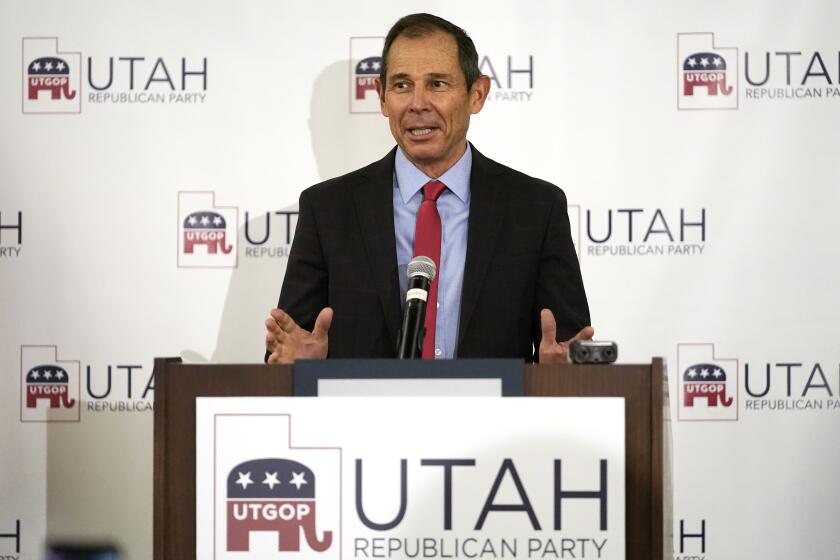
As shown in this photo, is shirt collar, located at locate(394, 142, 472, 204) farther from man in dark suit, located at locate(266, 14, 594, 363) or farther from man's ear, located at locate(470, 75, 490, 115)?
man's ear, located at locate(470, 75, 490, 115)

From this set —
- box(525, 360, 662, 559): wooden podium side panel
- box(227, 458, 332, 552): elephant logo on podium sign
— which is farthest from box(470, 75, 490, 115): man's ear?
box(227, 458, 332, 552): elephant logo on podium sign

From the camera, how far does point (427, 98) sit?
2975 mm

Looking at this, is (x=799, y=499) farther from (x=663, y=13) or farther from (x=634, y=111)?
(x=663, y=13)

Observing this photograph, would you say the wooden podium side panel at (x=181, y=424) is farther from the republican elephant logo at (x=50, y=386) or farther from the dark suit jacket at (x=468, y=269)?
the republican elephant logo at (x=50, y=386)

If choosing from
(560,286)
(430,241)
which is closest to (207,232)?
(430,241)

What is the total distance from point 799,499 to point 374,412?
2708 millimetres

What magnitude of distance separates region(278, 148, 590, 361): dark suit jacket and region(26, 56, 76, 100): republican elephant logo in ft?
4.84

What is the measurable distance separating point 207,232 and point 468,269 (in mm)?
1451

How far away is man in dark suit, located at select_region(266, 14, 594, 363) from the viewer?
2.78 metres

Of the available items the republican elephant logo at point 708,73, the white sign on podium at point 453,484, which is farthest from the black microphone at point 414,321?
the republican elephant logo at point 708,73

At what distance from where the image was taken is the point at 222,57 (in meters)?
3.89

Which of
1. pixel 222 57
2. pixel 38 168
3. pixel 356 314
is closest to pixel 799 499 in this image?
pixel 356 314

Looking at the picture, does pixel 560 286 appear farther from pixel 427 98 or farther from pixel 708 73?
pixel 708 73

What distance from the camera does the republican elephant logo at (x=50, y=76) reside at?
3910 mm
